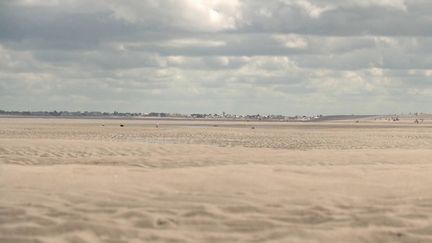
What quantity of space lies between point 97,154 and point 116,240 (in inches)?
545

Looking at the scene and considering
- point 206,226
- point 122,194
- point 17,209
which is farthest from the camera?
point 122,194

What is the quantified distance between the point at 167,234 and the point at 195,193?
2.15 meters

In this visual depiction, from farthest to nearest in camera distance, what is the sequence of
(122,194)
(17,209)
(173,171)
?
(173,171)
(122,194)
(17,209)

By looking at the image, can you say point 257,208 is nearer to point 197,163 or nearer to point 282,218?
point 282,218

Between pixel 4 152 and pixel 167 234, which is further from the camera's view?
pixel 4 152

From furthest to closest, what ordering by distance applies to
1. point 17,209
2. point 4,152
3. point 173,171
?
point 4,152 → point 173,171 → point 17,209

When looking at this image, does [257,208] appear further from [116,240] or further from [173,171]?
[173,171]

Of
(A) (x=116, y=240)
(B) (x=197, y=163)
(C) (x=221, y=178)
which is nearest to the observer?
(A) (x=116, y=240)

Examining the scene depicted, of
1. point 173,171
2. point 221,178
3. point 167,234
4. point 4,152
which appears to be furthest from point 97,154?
point 167,234

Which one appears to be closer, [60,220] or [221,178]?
[60,220]

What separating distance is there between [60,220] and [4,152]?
13.1m

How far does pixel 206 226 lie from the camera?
6812 millimetres

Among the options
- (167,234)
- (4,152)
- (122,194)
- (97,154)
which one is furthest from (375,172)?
(4,152)

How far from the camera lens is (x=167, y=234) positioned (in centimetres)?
648
